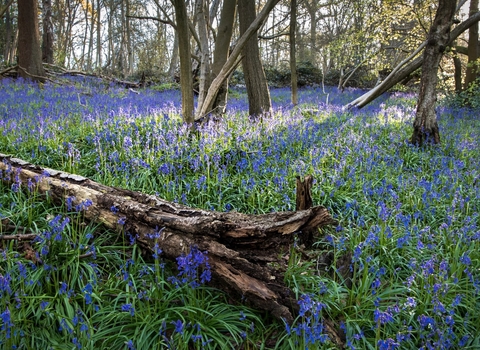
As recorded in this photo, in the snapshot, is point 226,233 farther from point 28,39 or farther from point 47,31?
point 47,31

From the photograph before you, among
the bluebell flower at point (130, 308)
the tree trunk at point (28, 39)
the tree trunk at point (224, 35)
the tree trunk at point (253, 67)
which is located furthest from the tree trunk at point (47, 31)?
the bluebell flower at point (130, 308)

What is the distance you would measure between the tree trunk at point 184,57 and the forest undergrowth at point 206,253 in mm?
469

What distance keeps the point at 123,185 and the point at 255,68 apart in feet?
17.1

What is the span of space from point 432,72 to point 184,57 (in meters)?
4.78

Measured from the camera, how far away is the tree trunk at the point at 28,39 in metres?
12.8

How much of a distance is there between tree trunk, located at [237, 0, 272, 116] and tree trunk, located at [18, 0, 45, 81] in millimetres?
8935

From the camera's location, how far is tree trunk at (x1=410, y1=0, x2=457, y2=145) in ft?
21.6

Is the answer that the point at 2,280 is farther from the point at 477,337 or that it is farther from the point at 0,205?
the point at 477,337

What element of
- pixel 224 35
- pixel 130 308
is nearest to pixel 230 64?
pixel 224 35

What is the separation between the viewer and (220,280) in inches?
104

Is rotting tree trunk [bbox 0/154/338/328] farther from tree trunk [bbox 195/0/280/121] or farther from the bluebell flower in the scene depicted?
tree trunk [bbox 195/0/280/121]

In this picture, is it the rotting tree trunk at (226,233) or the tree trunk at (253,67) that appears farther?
the tree trunk at (253,67)

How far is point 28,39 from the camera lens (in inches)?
505

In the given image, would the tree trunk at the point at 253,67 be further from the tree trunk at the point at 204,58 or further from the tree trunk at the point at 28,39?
the tree trunk at the point at 28,39
